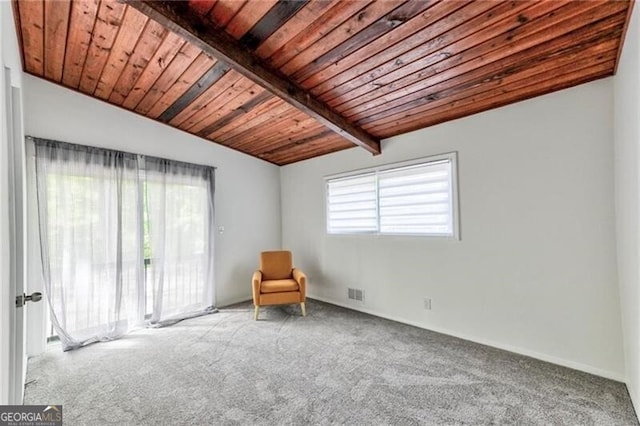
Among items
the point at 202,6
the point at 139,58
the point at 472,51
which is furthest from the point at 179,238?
the point at 472,51

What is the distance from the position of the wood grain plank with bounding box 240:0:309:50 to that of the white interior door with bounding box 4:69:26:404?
1.43m

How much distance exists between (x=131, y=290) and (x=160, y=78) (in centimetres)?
248

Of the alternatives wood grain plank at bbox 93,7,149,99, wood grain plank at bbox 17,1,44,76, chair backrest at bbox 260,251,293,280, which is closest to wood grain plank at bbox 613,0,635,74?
wood grain plank at bbox 93,7,149,99

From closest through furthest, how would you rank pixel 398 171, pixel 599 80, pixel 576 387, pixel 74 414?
pixel 74 414 → pixel 576 387 → pixel 599 80 → pixel 398 171

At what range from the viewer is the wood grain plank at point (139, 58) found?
7.22 feet

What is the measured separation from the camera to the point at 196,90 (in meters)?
2.94

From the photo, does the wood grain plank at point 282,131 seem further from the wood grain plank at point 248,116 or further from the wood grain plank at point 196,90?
the wood grain plank at point 196,90

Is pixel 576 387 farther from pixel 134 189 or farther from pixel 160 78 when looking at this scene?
pixel 134 189

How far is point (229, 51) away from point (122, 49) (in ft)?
3.53

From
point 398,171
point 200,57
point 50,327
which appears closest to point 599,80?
point 398,171

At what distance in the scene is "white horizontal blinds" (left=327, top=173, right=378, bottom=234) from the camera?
12.8 ft

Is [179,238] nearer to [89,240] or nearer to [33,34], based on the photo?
[89,240]

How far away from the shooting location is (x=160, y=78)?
2.79 m

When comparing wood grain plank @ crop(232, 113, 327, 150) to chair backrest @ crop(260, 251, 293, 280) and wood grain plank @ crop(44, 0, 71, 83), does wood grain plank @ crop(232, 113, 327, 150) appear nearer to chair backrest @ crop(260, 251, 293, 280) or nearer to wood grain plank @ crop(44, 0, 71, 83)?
chair backrest @ crop(260, 251, 293, 280)
